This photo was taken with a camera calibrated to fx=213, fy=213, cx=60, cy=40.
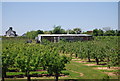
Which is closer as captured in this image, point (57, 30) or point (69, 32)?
point (57, 30)

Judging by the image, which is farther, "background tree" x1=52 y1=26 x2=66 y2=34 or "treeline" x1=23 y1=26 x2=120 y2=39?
"background tree" x1=52 y1=26 x2=66 y2=34

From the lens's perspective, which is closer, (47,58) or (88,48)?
(47,58)

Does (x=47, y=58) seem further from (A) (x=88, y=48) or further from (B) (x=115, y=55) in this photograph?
(A) (x=88, y=48)

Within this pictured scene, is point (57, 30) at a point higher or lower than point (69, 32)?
higher

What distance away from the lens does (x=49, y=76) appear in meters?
16.4

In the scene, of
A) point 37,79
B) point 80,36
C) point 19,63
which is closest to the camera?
point 19,63

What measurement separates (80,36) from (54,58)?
5175 centimetres

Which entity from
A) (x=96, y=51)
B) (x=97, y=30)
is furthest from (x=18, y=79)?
(x=97, y=30)

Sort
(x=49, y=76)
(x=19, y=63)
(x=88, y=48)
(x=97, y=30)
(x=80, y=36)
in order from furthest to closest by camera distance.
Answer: (x=97, y=30)
(x=80, y=36)
(x=88, y=48)
(x=49, y=76)
(x=19, y=63)

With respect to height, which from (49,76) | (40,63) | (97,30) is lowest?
(49,76)

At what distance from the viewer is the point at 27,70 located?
14016mm

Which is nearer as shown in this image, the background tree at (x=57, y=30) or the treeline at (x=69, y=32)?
the treeline at (x=69, y=32)

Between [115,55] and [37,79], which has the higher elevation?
[115,55]

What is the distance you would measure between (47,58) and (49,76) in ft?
8.23
